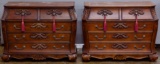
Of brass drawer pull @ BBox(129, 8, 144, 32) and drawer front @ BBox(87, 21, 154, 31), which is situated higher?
brass drawer pull @ BBox(129, 8, 144, 32)

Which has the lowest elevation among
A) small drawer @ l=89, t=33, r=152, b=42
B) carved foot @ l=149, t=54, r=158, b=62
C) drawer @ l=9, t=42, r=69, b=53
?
carved foot @ l=149, t=54, r=158, b=62

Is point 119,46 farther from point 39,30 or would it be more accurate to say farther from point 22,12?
point 22,12

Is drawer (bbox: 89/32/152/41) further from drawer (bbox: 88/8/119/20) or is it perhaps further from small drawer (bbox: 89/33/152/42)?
drawer (bbox: 88/8/119/20)

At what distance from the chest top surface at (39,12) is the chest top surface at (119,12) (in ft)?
0.70

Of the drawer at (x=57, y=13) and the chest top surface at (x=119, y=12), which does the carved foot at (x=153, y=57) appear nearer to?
the chest top surface at (x=119, y=12)

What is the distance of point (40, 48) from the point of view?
320 cm

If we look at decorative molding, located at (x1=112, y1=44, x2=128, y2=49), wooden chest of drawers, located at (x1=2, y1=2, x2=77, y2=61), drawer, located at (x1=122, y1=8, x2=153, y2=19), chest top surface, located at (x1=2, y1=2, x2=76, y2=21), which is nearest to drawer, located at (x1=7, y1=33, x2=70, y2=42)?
wooden chest of drawers, located at (x1=2, y1=2, x2=77, y2=61)

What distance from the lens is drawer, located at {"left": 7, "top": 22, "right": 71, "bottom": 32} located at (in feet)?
10.2

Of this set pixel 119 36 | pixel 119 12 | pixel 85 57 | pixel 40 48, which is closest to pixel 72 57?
pixel 85 57

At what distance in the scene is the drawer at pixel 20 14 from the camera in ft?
10.2

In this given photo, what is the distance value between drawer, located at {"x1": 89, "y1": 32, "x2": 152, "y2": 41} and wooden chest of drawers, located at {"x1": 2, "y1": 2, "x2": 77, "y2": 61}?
0.86 feet

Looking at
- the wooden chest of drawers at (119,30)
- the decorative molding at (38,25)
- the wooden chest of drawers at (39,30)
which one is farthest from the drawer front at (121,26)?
the decorative molding at (38,25)

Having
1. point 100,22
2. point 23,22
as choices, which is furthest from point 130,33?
point 23,22

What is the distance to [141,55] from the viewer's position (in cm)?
321
